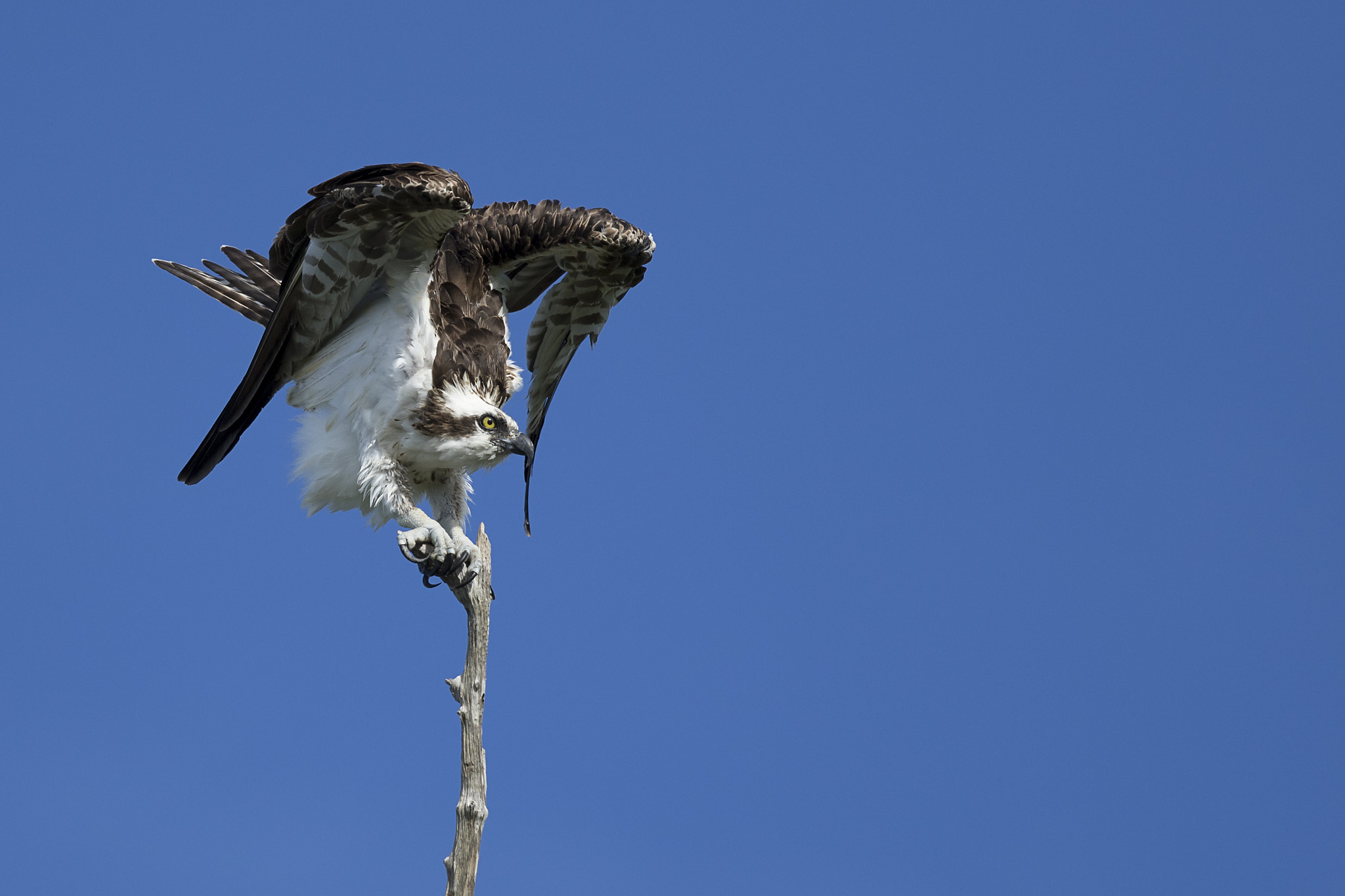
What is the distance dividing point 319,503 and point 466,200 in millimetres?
1996

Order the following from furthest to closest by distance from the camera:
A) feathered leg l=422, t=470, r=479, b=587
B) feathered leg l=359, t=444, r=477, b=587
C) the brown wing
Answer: the brown wing < feathered leg l=422, t=470, r=479, b=587 < feathered leg l=359, t=444, r=477, b=587

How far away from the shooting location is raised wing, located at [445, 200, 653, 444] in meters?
6.86

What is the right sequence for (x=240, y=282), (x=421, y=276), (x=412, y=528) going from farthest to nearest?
(x=240, y=282)
(x=421, y=276)
(x=412, y=528)

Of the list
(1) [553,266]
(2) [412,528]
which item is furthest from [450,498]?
(1) [553,266]

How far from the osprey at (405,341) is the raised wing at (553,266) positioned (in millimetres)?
13

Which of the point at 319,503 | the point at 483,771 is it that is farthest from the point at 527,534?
the point at 483,771

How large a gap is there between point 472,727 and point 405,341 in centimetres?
201

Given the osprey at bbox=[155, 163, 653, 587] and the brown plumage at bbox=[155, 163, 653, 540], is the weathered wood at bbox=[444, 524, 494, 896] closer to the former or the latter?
the osprey at bbox=[155, 163, 653, 587]

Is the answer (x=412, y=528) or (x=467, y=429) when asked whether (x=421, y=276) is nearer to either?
(x=467, y=429)

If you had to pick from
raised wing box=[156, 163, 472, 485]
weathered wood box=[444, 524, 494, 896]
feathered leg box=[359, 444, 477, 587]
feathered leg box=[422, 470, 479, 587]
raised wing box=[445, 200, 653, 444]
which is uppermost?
raised wing box=[445, 200, 653, 444]

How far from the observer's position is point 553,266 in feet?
25.1

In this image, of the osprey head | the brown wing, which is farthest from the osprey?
the brown wing

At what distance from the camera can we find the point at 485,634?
6.15 m

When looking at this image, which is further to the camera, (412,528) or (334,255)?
(412,528)
